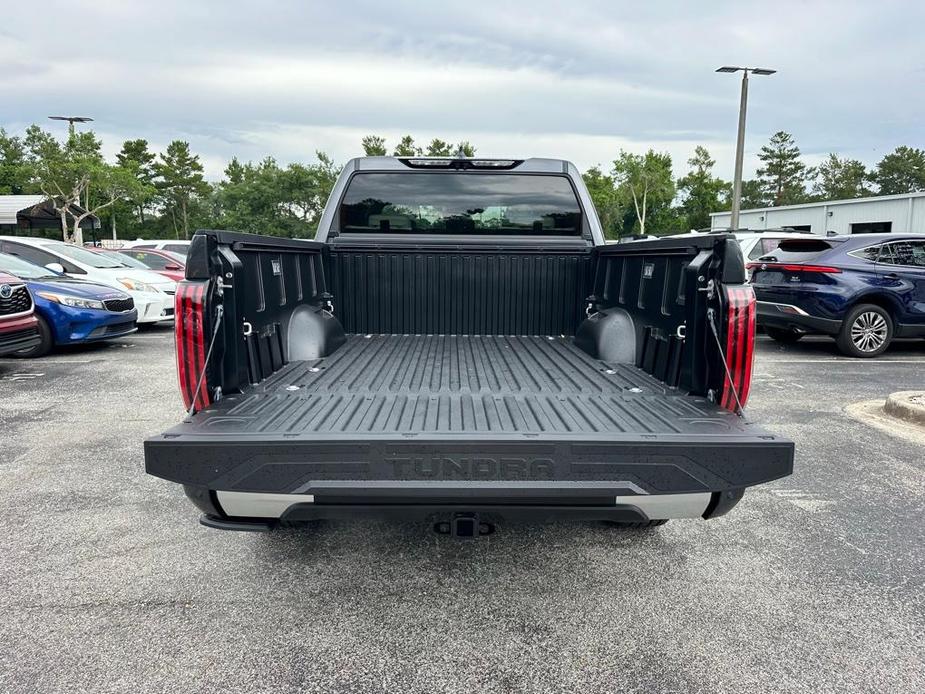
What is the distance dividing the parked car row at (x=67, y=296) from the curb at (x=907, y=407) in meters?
9.52

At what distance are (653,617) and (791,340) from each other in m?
9.64

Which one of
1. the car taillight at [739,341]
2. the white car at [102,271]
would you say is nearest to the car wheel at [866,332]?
the car taillight at [739,341]

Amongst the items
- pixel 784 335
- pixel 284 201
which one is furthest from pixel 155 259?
pixel 284 201

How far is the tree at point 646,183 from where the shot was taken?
235ft

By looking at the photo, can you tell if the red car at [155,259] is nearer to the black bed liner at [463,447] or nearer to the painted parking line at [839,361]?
the painted parking line at [839,361]

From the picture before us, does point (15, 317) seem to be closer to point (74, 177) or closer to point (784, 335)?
point (784, 335)

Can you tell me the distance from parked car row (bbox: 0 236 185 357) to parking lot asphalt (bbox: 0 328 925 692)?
4.00 m

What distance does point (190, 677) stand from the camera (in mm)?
2400

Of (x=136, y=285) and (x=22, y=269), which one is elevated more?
(x=22, y=269)

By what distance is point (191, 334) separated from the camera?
103 inches

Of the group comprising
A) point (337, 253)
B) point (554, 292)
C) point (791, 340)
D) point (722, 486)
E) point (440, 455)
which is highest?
point (337, 253)

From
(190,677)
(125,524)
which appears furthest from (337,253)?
(190,677)

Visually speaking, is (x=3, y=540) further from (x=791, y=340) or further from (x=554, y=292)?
(x=791, y=340)

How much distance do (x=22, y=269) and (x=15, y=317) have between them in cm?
192
